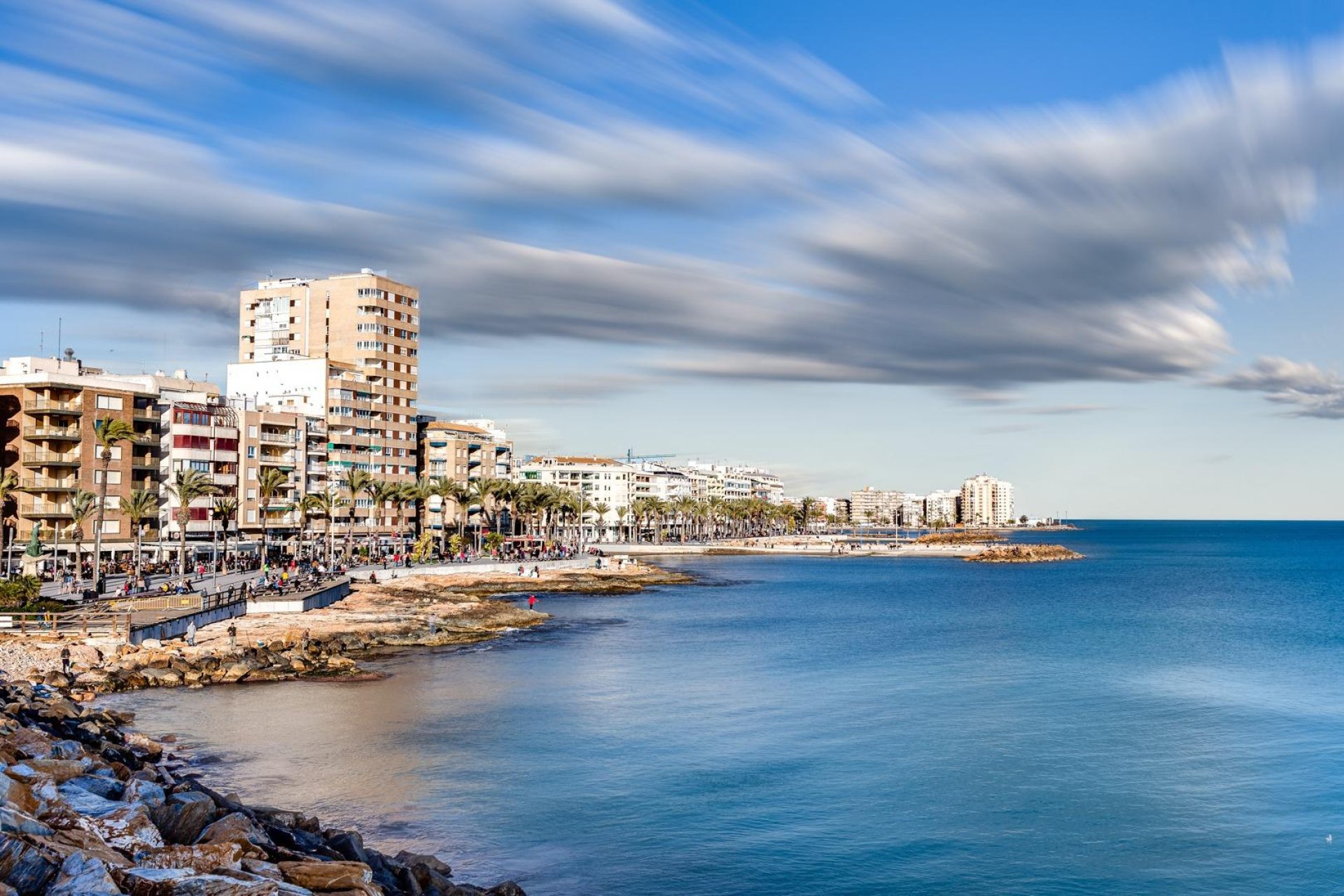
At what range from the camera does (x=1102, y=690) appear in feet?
173

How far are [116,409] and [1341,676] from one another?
93.1 metres

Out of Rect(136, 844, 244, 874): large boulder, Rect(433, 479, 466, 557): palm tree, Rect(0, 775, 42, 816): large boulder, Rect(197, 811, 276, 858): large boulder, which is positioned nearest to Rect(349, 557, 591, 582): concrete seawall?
Rect(433, 479, 466, 557): palm tree

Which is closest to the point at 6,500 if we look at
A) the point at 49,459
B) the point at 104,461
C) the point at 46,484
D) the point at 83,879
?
the point at 104,461

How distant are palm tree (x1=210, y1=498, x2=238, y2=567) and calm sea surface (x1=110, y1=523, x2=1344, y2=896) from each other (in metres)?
32.9

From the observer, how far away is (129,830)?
17.5 metres

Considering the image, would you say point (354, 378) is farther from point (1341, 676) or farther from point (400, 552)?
point (1341, 676)

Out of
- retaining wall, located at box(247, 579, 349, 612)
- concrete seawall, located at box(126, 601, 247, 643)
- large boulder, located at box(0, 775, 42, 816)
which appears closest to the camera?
Result: large boulder, located at box(0, 775, 42, 816)

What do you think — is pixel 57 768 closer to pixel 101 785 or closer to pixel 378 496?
pixel 101 785

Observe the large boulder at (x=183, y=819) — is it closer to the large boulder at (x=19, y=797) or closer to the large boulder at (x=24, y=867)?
the large boulder at (x=19, y=797)

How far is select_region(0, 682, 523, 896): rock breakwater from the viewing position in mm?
14719

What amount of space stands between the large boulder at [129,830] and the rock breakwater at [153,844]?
18 mm

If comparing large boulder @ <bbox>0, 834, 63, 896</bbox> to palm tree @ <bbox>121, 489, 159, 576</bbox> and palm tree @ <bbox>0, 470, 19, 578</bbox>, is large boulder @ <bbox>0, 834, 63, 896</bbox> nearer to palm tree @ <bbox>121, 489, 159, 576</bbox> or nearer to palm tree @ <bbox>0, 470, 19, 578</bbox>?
palm tree @ <bbox>0, 470, 19, 578</bbox>

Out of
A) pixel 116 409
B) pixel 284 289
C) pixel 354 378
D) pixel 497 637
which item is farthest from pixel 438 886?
pixel 284 289

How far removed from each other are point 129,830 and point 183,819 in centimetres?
199
